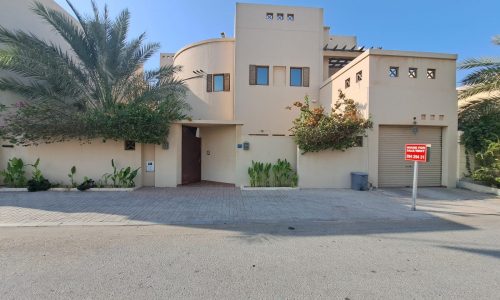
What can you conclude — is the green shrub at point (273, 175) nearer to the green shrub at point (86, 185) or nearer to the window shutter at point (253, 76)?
the window shutter at point (253, 76)

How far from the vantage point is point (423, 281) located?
3.39 metres

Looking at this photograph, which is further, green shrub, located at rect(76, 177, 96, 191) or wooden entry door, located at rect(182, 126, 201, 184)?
wooden entry door, located at rect(182, 126, 201, 184)

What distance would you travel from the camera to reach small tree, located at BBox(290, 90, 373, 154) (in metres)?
10.1

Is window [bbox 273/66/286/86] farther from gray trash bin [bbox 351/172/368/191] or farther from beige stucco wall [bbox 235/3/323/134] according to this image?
gray trash bin [bbox 351/172/368/191]

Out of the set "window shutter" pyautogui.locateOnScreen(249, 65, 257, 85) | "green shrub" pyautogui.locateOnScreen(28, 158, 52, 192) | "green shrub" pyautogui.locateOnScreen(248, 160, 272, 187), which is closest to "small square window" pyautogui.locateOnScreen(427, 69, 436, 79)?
"green shrub" pyautogui.locateOnScreen(248, 160, 272, 187)

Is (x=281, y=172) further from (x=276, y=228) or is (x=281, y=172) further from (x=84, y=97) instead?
(x=84, y=97)

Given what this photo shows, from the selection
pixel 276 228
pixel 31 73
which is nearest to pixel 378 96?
pixel 276 228

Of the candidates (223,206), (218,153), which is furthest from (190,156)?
(223,206)

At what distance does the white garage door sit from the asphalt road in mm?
5619

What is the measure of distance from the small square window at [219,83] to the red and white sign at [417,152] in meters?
10.7

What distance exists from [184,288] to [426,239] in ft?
14.9

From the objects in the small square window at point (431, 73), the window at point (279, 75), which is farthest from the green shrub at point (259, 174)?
the small square window at point (431, 73)

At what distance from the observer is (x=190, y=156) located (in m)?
12.5

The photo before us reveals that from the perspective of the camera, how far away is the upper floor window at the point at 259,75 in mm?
14992
